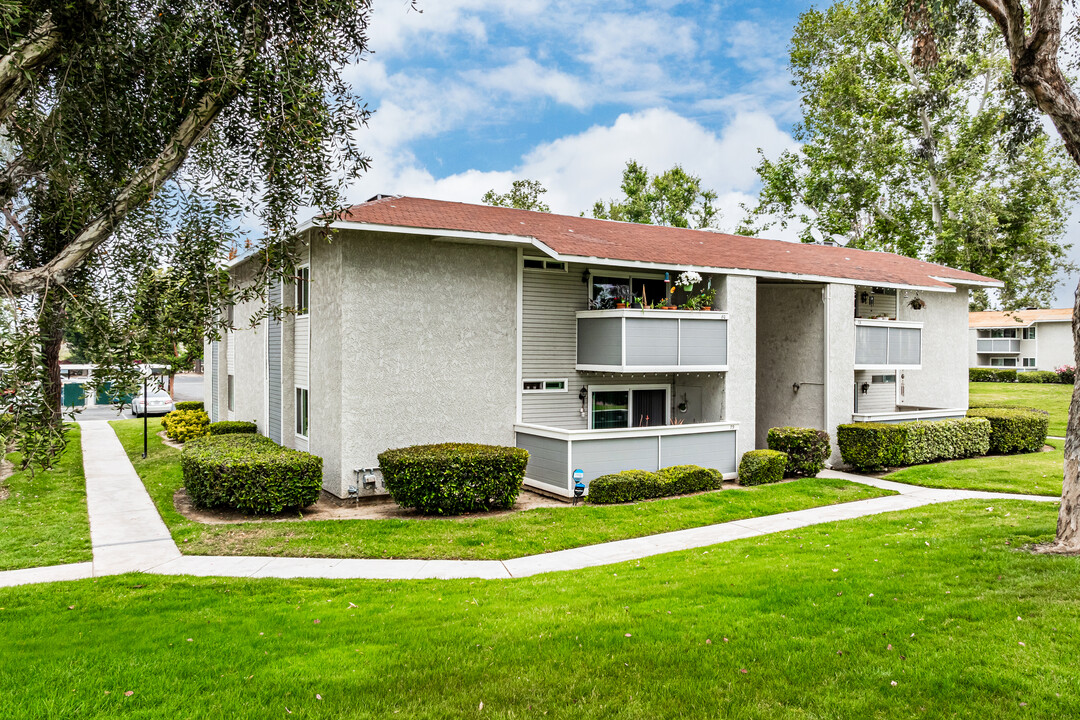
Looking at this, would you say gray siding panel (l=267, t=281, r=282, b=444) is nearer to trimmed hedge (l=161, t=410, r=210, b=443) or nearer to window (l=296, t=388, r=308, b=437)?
window (l=296, t=388, r=308, b=437)

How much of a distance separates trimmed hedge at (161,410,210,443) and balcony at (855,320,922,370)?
66.6 feet

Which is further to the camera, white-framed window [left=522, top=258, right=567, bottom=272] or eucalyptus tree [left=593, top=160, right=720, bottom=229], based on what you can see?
eucalyptus tree [left=593, top=160, right=720, bottom=229]

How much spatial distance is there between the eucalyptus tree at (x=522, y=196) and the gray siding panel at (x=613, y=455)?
26874 millimetres

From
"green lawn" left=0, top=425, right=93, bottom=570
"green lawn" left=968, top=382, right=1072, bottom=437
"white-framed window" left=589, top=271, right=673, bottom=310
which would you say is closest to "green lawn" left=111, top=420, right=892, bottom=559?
"green lawn" left=0, top=425, right=93, bottom=570

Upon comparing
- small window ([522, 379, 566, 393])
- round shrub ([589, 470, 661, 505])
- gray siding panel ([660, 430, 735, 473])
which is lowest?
round shrub ([589, 470, 661, 505])

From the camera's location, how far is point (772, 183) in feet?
Result: 117

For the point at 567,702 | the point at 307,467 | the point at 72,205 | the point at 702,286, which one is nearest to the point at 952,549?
the point at 567,702

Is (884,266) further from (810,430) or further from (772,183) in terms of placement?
(772,183)

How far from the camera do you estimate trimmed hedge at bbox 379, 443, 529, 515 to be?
11.3 meters

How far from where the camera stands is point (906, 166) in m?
31.7

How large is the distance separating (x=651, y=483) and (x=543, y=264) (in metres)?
5.42

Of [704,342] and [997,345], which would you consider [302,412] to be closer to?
[704,342]

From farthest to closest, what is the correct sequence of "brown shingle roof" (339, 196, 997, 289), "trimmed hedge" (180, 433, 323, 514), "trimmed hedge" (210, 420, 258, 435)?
"trimmed hedge" (210, 420, 258, 435)
"brown shingle roof" (339, 196, 997, 289)
"trimmed hedge" (180, 433, 323, 514)

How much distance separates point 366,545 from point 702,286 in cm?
1017
